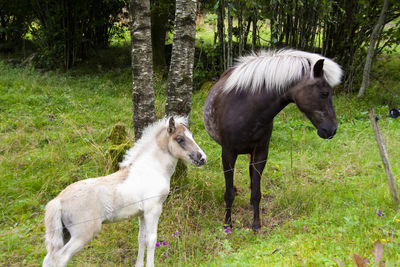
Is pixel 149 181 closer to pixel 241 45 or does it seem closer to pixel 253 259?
pixel 253 259

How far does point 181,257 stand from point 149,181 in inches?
35.9

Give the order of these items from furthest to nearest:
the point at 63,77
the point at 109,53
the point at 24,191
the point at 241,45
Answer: the point at 109,53
the point at 63,77
the point at 241,45
the point at 24,191

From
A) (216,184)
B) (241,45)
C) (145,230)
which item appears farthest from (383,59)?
(145,230)

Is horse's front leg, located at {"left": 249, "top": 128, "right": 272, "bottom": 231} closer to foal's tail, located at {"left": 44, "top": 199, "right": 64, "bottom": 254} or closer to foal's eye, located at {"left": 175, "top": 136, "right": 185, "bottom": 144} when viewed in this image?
foal's eye, located at {"left": 175, "top": 136, "right": 185, "bottom": 144}

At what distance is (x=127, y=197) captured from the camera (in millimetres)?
2906

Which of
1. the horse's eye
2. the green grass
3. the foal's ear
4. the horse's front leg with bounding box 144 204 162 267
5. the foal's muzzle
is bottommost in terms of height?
the green grass

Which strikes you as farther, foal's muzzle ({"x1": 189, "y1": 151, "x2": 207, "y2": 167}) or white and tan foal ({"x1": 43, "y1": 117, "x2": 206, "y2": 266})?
foal's muzzle ({"x1": 189, "y1": 151, "x2": 207, "y2": 167})

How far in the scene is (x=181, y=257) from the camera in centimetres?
333

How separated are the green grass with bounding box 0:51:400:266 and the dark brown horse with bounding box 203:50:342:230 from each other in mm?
558

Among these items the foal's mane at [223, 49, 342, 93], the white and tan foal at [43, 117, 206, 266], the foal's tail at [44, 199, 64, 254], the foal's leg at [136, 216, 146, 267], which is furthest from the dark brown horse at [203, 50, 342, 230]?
the foal's tail at [44, 199, 64, 254]

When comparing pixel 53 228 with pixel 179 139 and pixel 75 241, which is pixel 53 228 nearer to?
pixel 75 241

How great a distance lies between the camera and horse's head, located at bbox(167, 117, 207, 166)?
10.4 feet

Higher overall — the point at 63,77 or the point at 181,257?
the point at 63,77

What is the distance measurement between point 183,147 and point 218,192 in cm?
192
